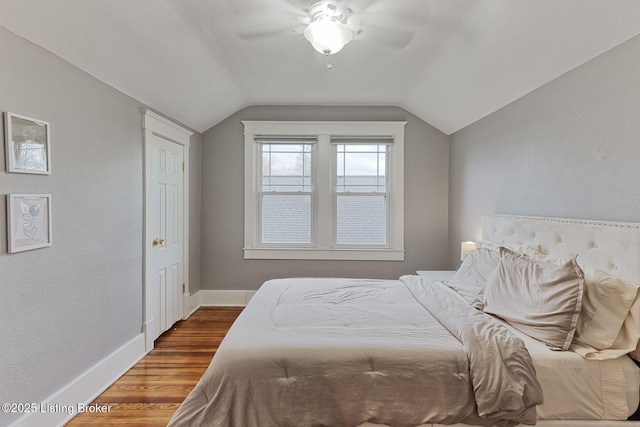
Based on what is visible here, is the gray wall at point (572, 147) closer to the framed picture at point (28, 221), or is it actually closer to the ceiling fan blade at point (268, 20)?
the ceiling fan blade at point (268, 20)

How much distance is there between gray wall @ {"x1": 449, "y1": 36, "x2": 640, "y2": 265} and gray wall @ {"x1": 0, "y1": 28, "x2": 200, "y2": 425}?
320 cm

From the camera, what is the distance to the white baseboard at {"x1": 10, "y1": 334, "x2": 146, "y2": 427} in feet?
5.61

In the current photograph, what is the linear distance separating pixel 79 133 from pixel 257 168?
2.08 metres

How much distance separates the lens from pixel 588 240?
5.74 feet

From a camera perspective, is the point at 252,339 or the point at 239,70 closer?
the point at 252,339

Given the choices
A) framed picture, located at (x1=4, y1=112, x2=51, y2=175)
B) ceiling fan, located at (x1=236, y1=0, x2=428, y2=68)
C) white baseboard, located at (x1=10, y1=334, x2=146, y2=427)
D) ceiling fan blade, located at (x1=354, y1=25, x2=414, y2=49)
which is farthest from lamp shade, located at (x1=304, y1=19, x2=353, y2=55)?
white baseboard, located at (x1=10, y1=334, x2=146, y2=427)

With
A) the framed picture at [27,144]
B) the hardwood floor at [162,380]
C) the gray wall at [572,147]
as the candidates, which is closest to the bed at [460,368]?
the gray wall at [572,147]

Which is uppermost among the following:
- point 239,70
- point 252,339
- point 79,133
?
point 239,70

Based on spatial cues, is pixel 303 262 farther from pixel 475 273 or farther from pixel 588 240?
pixel 588 240

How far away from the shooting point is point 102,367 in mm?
2182

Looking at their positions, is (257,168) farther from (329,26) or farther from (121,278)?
(329,26)

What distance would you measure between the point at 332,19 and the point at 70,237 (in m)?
2.19

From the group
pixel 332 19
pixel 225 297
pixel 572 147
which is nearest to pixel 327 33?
pixel 332 19

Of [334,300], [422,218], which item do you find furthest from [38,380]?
[422,218]
